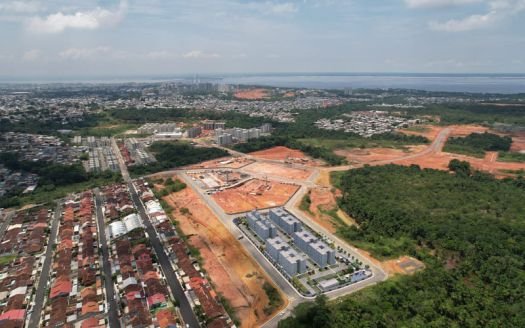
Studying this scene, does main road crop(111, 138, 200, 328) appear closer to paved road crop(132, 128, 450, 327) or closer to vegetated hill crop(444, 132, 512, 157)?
paved road crop(132, 128, 450, 327)

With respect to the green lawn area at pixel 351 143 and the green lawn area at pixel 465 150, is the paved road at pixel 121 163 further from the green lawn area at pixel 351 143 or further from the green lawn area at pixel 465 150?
the green lawn area at pixel 465 150

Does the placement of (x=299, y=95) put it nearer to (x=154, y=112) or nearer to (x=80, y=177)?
(x=154, y=112)

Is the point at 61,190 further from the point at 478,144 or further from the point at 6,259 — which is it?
the point at 478,144

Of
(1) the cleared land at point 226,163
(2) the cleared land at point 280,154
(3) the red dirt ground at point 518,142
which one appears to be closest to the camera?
Result: (1) the cleared land at point 226,163

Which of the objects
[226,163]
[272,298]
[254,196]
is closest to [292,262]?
[272,298]

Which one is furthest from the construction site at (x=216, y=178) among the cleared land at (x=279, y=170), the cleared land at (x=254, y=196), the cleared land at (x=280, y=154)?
the cleared land at (x=280, y=154)

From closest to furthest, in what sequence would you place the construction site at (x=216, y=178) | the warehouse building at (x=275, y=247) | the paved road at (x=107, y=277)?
the paved road at (x=107, y=277) → the warehouse building at (x=275, y=247) → the construction site at (x=216, y=178)

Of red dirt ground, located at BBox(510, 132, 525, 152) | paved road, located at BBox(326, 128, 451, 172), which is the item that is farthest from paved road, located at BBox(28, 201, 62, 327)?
red dirt ground, located at BBox(510, 132, 525, 152)
